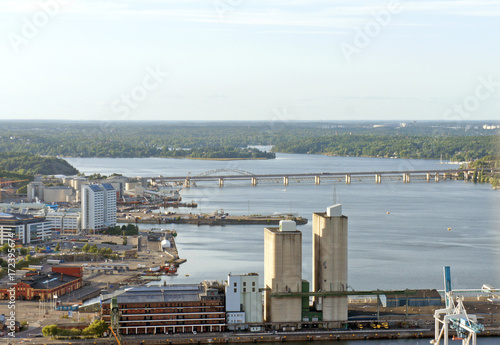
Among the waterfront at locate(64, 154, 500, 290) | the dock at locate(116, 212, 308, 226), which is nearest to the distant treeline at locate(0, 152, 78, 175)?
the waterfront at locate(64, 154, 500, 290)

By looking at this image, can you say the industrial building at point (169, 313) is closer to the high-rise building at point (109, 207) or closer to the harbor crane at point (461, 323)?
the harbor crane at point (461, 323)

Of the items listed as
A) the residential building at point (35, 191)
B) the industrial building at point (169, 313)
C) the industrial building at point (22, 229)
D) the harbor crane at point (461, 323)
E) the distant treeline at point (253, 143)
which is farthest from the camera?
the distant treeline at point (253, 143)

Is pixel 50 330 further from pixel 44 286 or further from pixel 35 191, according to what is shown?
pixel 35 191

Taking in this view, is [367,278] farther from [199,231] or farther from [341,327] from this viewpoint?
[199,231]

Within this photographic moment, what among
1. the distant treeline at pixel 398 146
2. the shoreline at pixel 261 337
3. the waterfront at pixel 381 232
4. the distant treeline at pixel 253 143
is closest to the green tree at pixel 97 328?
the shoreline at pixel 261 337

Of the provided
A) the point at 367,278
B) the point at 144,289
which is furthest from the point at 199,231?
the point at 144,289

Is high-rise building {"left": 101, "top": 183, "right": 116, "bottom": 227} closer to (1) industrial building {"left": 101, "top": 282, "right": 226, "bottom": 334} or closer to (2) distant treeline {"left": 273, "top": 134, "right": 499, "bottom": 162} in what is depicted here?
(1) industrial building {"left": 101, "top": 282, "right": 226, "bottom": 334}

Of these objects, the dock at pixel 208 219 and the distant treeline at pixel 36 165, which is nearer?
the dock at pixel 208 219

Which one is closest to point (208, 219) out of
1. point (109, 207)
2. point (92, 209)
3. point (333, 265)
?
point (109, 207)
